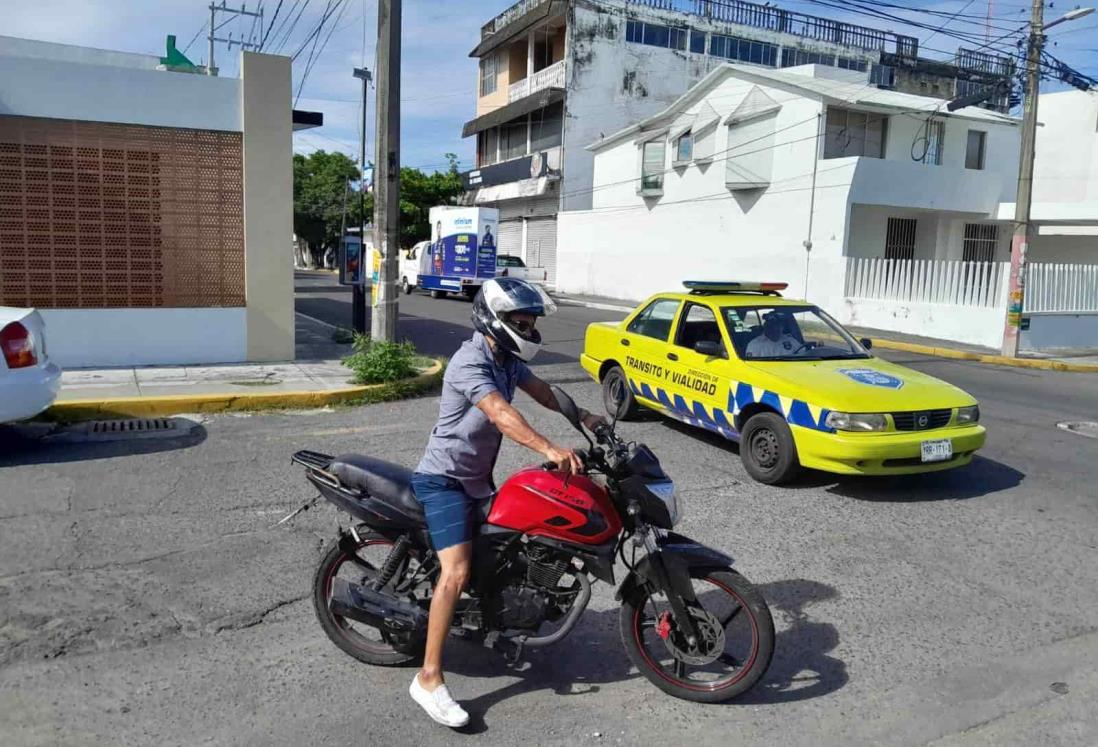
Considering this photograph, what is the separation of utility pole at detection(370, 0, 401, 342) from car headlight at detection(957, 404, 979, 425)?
7.05 m

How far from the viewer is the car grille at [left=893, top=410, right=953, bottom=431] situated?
6.56 meters

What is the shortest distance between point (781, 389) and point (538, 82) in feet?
119

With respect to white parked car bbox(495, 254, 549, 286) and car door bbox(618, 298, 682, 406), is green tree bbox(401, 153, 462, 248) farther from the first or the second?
car door bbox(618, 298, 682, 406)

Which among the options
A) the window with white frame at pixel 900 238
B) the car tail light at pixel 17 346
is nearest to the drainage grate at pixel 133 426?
the car tail light at pixel 17 346

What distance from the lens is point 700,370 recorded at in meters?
7.92

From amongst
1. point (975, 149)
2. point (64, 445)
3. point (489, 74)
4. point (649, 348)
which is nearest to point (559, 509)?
point (649, 348)

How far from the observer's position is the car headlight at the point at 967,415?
6840 millimetres

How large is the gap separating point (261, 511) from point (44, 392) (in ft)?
9.00

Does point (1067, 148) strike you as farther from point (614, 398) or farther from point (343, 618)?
point (343, 618)

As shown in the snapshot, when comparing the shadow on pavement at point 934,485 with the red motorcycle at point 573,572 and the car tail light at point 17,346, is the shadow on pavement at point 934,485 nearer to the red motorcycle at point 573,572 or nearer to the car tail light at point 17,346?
the red motorcycle at point 573,572

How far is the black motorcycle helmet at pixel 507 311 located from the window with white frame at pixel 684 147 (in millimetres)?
27588

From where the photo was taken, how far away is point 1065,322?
18.7 m

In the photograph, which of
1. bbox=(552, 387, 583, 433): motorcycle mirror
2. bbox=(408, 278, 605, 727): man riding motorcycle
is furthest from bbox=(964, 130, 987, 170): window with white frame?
bbox=(408, 278, 605, 727): man riding motorcycle

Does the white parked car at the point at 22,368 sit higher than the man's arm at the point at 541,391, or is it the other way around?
the man's arm at the point at 541,391
